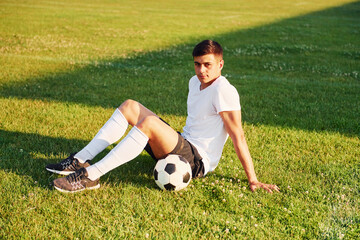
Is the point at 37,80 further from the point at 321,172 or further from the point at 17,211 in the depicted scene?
the point at 321,172

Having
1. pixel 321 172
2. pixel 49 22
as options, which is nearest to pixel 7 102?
pixel 321 172

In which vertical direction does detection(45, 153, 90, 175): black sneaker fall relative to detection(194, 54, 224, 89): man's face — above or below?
below

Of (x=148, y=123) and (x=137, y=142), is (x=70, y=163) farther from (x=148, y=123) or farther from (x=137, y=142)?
(x=148, y=123)

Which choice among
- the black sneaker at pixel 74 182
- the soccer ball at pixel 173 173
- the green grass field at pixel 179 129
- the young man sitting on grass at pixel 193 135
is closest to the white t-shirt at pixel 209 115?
the young man sitting on grass at pixel 193 135

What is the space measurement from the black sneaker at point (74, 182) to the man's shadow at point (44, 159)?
28 centimetres

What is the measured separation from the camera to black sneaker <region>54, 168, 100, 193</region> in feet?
15.7

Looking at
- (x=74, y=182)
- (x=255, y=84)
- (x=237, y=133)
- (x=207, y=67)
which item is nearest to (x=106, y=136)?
(x=74, y=182)

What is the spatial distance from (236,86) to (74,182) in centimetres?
693

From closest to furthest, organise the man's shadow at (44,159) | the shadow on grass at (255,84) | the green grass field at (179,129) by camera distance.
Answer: the green grass field at (179,129)
the man's shadow at (44,159)
the shadow on grass at (255,84)

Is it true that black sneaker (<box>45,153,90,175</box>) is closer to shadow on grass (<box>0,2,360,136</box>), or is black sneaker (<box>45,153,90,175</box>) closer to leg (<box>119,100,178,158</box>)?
leg (<box>119,100,178,158</box>)

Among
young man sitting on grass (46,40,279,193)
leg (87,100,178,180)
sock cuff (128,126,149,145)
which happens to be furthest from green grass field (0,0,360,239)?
sock cuff (128,126,149,145)

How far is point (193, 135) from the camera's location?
5.17m

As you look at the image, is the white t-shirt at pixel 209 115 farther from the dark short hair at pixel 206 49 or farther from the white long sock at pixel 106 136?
the white long sock at pixel 106 136

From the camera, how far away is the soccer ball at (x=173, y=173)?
4.84m
